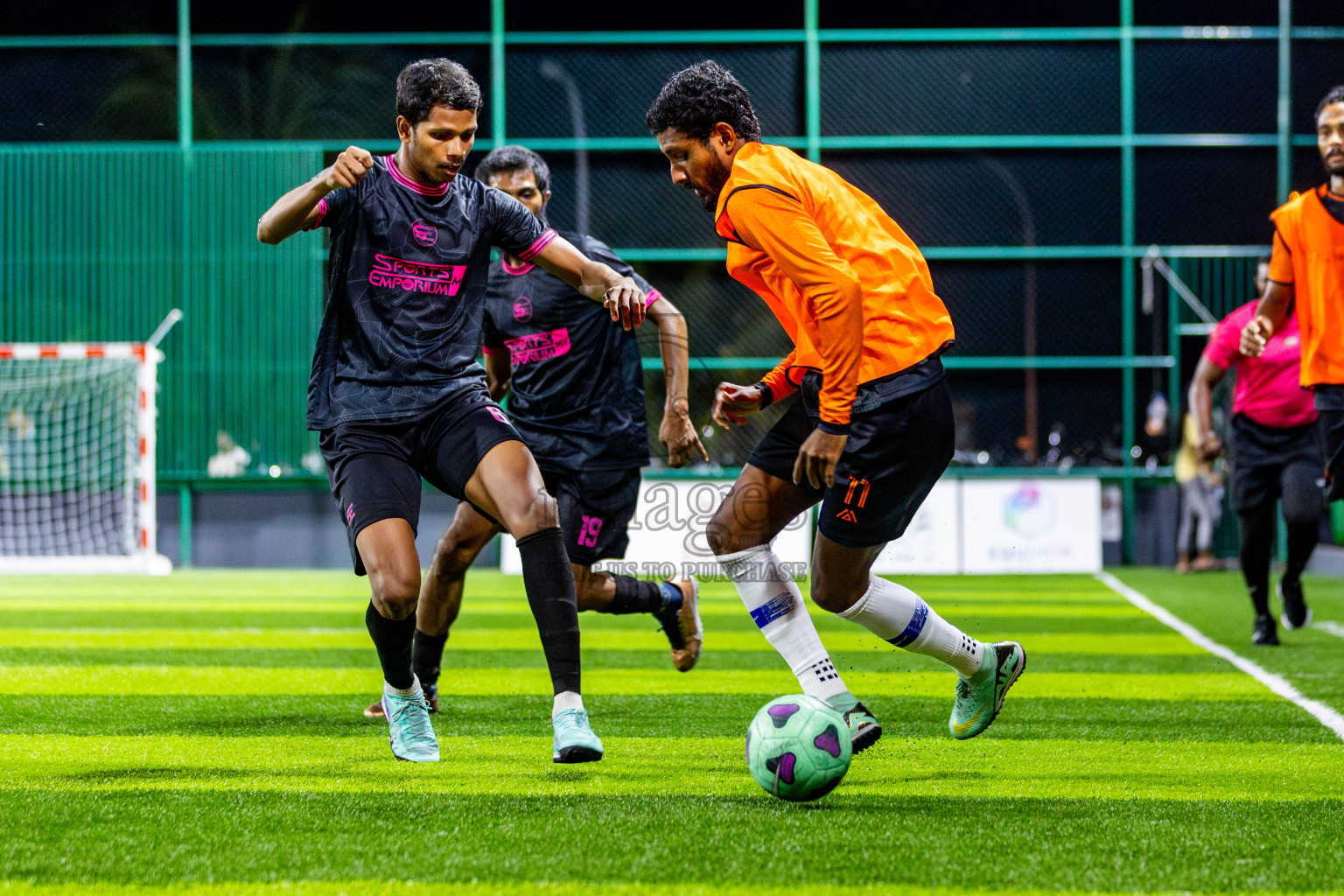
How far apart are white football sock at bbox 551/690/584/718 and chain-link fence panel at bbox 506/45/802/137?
15204 millimetres

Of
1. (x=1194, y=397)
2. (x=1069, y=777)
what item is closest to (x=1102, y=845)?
(x=1069, y=777)

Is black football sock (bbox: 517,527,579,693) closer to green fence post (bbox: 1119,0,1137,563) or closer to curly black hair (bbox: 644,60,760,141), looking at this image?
curly black hair (bbox: 644,60,760,141)

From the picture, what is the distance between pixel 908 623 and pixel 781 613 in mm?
388

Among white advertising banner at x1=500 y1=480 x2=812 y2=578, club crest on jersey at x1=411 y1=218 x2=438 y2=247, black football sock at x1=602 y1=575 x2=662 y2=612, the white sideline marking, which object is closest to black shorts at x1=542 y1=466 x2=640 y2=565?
black football sock at x1=602 y1=575 x2=662 y2=612

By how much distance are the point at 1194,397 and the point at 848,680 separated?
2.67 metres

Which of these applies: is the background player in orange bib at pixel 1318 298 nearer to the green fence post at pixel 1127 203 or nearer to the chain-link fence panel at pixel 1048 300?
the green fence post at pixel 1127 203

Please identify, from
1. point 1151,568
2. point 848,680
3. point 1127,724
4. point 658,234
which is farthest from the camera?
point 658,234

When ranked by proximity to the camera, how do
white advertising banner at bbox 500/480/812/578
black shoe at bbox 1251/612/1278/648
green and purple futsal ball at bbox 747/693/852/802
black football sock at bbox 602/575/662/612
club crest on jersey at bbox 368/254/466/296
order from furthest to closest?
white advertising banner at bbox 500/480/812/578 → black shoe at bbox 1251/612/1278/648 → black football sock at bbox 602/575/662/612 → club crest on jersey at bbox 368/254/466/296 → green and purple futsal ball at bbox 747/693/852/802

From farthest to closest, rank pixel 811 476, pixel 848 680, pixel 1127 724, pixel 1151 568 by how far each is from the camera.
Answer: pixel 1151 568 → pixel 848 680 → pixel 1127 724 → pixel 811 476

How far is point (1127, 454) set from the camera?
17.6 meters

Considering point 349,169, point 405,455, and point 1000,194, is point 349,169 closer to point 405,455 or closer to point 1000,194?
point 405,455

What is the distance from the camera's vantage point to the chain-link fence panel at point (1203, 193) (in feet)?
59.4

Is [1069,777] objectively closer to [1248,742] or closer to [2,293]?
[1248,742]

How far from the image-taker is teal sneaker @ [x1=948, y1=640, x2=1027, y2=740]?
14.9 feet
